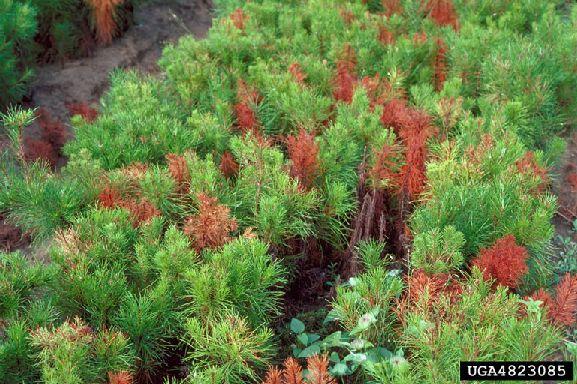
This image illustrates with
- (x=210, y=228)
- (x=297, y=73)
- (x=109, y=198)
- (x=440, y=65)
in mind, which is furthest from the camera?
(x=440, y=65)

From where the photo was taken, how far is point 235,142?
3127mm

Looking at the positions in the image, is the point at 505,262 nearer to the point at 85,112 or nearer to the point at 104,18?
the point at 85,112

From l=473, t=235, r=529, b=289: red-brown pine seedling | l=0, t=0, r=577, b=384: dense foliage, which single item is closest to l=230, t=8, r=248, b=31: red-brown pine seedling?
l=0, t=0, r=577, b=384: dense foliage

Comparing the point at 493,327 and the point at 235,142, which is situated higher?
the point at 235,142

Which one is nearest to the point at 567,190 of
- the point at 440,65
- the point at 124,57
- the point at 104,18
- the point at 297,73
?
the point at 440,65

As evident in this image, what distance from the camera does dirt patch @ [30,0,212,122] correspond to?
16.6 feet

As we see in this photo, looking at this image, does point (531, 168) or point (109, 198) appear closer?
point (109, 198)

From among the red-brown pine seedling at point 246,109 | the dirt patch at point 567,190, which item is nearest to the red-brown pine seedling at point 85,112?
the red-brown pine seedling at point 246,109

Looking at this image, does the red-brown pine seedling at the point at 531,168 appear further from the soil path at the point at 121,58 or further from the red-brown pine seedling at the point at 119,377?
the soil path at the point at 121,58

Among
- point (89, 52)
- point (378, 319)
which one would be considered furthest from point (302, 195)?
point (89, 52)

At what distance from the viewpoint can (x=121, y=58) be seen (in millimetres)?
5520

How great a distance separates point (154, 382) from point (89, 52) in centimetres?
358

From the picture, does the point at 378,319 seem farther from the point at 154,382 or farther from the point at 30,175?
the point at 30,175

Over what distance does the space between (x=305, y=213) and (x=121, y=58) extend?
3.09 m
